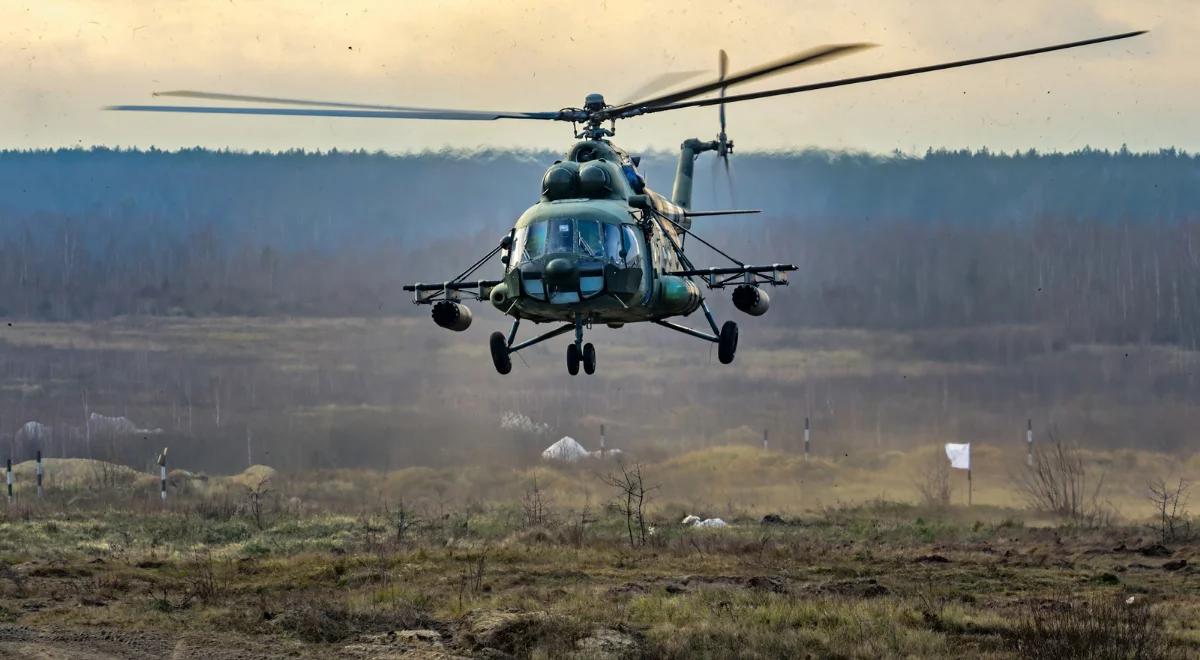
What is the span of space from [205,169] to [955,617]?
6908cm

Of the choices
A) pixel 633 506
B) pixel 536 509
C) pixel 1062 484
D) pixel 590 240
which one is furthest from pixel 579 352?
pixel 1062 484

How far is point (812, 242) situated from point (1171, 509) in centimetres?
1868

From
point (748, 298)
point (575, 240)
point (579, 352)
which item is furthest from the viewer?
point (748, 298)

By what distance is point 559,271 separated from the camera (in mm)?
22703

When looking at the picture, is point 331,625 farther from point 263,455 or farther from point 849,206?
point 849,206

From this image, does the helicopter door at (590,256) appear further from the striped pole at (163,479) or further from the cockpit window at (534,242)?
the striped pole at (163,479)

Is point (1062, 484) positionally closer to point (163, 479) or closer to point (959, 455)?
point (959, 455)

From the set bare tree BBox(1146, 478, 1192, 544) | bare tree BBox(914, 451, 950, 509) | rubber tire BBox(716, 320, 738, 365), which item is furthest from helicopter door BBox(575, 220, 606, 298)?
bare tree BBox(914, 451, 950, 509)

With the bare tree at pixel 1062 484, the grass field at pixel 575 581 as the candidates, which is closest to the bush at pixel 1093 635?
the grass field at pixel 575 581

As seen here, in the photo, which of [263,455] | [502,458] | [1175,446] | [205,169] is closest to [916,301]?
[1175,446]

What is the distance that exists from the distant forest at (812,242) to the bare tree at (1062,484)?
8405 millimetres

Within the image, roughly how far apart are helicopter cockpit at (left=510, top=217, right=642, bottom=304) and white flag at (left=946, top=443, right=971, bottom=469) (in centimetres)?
2057

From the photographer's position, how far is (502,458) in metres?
50.4

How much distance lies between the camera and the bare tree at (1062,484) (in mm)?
40156
